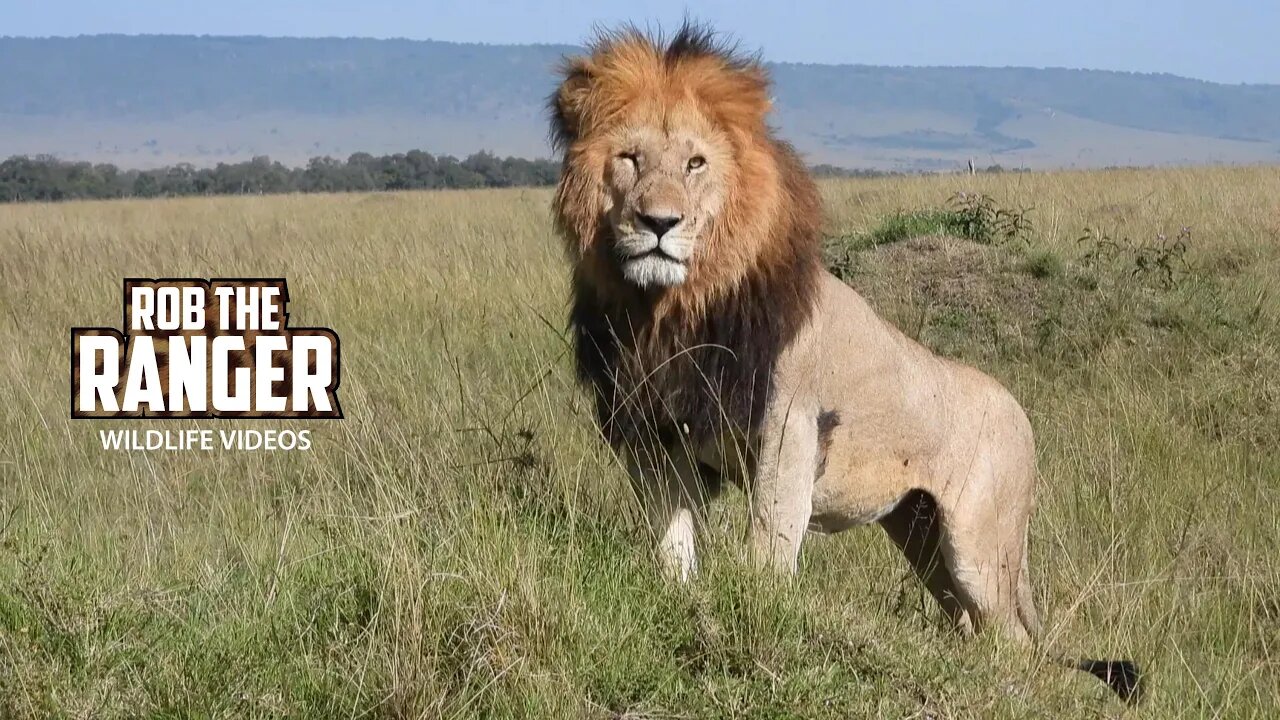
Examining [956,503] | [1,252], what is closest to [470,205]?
[1,252]

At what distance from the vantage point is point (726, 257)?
369 cm

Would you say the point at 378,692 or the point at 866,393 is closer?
the point at 378,692

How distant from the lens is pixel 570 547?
3561 millimetres

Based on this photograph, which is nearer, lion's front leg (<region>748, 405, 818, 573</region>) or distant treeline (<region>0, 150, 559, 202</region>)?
lion's front leg (<region>748, 405, 818, 573</region>)

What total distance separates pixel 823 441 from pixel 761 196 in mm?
702

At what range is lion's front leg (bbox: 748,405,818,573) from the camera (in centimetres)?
365

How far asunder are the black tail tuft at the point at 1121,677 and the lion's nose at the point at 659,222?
1456 mm

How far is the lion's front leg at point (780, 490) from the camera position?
365 centimetres

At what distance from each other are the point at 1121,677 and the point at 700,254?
1429 millimetres

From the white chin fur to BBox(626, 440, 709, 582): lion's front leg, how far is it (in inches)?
19.0

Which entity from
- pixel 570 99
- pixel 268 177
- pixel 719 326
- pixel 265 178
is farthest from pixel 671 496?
pixel 268 177

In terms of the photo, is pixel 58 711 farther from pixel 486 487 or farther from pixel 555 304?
pixel 555 304

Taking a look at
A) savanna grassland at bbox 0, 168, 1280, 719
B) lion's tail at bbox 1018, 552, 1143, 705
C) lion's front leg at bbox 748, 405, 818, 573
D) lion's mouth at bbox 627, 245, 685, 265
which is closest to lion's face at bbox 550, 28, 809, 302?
lion's mouth at bbox 627, 245, 685, 265

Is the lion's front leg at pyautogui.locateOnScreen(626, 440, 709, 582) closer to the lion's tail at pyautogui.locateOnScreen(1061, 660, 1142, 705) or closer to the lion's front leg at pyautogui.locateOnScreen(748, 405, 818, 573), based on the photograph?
the lion's front leg at pyautogui.locateOnScreen(748, 405, 818, 573)
